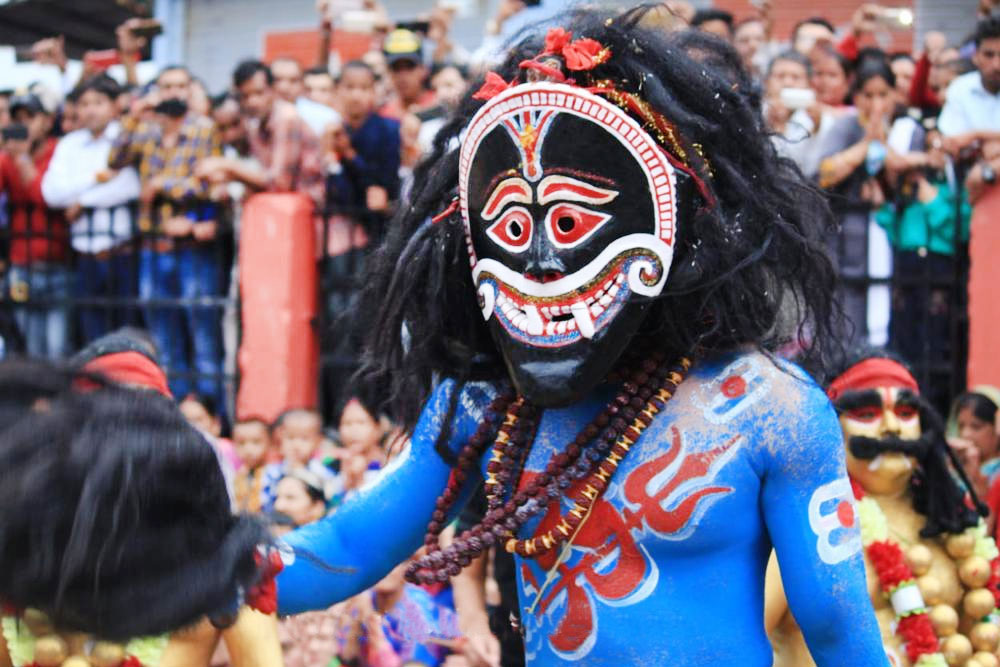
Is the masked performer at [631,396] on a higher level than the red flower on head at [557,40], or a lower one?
lower

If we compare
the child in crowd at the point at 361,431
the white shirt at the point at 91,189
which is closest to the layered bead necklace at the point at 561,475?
the child in crowd at the point at 361,431

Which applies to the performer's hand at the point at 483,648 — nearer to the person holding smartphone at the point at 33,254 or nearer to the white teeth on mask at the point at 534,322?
the white teeth on mask at the point at 534,322

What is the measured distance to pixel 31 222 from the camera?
27.1 ft

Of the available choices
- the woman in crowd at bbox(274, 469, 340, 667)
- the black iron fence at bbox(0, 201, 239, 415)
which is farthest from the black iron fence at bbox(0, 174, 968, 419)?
the woman in crowd at bbox(274, 469, 340, 667)

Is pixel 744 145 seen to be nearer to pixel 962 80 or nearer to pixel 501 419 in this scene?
pixel 501 419

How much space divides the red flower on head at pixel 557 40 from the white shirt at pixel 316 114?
15.8 feet

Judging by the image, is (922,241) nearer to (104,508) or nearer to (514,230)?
(514,230)

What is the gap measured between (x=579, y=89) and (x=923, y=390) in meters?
4.53

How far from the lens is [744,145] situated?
254cm

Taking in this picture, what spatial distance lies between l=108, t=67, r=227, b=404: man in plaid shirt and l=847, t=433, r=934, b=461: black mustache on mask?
4409mm

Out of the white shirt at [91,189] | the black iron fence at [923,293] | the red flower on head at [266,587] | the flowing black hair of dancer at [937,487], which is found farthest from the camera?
the white shirt at [91,189]

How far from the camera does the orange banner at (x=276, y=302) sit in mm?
7332

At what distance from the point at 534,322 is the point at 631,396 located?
230 mm

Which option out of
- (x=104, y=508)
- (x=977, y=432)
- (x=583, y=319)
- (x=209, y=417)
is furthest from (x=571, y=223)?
(x=209, y=417)
